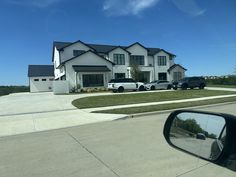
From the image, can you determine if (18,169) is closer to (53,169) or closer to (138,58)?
(53,169)

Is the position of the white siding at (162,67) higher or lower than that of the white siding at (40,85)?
higher

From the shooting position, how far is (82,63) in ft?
126

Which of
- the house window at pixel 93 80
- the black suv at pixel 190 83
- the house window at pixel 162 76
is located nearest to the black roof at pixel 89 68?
the house window at pixel 93 80

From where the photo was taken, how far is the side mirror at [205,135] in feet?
5.87

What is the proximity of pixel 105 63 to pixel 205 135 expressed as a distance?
126 ft

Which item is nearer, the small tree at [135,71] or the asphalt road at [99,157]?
the asphalt road at [99,157]

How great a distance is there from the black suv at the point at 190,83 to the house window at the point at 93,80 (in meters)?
11.8

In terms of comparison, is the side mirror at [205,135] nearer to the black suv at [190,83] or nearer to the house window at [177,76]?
the black suv at [190,83]

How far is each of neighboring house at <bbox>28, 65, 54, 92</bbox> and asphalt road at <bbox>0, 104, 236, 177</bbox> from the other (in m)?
47.5

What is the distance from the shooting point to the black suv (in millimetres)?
33219

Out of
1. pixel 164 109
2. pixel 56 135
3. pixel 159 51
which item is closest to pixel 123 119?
pixel 164 109

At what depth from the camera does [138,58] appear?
45500 mm

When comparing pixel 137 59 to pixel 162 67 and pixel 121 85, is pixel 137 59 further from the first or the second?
pixel 121 85

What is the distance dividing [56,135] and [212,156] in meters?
7.11
